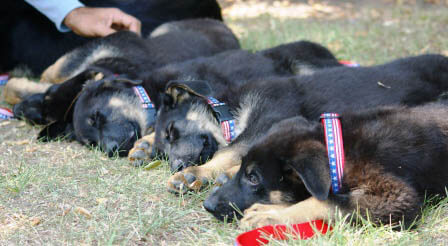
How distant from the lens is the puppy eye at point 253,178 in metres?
3.16

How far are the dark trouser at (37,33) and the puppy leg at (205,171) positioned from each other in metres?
3.67

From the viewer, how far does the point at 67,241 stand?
3045 millimetres

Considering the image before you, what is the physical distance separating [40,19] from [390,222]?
5973 millimetres

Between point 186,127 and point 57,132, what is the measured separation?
157 centimetres

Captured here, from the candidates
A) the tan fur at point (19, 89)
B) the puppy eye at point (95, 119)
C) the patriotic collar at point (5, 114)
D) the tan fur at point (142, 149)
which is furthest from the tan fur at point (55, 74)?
the tan fur at point (142, 149)

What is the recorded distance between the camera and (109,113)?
5.05 metres

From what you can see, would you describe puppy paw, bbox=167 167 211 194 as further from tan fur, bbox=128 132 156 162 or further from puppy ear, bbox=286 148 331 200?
puppy ear, bbox=286 148 331 200

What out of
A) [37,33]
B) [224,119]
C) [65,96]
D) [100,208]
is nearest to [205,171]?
[224,119]

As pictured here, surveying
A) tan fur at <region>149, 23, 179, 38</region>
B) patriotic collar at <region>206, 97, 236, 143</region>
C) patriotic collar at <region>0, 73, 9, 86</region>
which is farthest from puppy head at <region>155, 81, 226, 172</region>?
patriotic collar at <region>0, 73, 9, 86</region>

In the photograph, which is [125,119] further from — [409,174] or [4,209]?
[409,174]

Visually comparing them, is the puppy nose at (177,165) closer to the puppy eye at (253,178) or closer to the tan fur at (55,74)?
the puppy eye at (253,178)

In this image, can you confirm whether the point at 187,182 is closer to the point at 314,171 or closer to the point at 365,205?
the point at 314,171

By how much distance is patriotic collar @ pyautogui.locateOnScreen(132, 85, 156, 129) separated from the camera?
4977mm

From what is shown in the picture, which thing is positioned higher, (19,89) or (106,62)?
(106,62)
